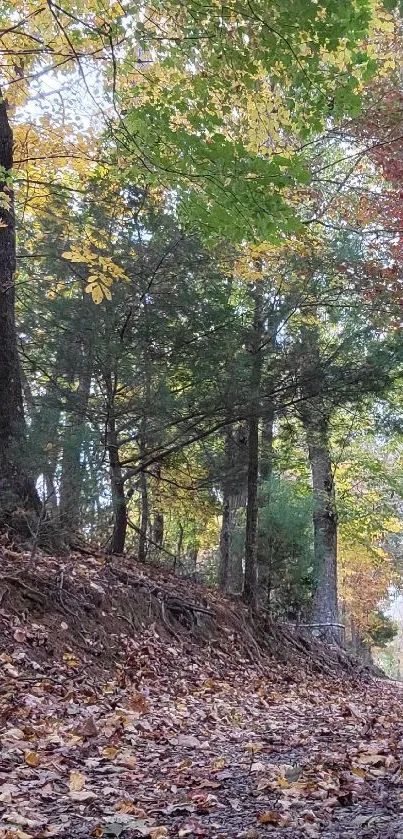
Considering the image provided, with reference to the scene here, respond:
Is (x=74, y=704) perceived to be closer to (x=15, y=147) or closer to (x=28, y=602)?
(x=28, y=602)

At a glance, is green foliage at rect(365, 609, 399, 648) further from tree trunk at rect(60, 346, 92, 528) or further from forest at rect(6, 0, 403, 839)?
tree trunk at rect(60, 346, 92, 528)

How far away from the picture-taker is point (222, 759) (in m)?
3.76

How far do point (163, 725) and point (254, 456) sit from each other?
16.5 feet

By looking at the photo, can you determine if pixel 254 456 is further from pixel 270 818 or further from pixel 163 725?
pixel 270 818

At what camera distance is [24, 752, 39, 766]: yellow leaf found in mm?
3430

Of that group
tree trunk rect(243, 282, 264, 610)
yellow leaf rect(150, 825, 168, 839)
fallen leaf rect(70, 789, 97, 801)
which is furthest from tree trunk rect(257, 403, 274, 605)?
yellow leaf rect(150, 825, 168, 839)

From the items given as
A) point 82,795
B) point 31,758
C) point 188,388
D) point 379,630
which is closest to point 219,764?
point 82,795

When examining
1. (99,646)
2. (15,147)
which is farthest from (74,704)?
(15,147)

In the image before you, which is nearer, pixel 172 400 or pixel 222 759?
pixel 222 759

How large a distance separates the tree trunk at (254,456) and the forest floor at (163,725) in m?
0.69

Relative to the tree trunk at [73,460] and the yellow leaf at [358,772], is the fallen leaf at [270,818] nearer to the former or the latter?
the yellow leaf at [358,772]

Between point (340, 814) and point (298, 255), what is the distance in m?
6.88

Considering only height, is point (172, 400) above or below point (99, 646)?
above

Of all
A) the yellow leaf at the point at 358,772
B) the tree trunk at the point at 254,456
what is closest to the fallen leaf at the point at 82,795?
the yellow leaf at the point at 358,772
